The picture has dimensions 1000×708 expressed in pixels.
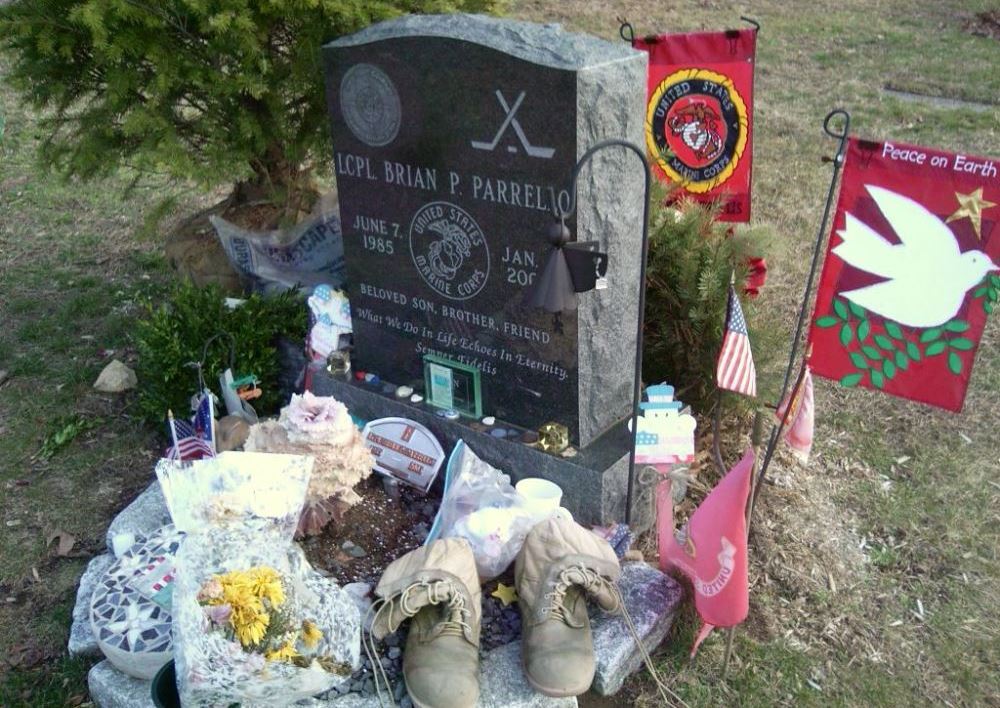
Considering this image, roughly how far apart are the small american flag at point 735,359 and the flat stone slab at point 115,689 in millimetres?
2289

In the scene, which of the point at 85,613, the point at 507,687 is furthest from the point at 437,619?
the point at 85,613

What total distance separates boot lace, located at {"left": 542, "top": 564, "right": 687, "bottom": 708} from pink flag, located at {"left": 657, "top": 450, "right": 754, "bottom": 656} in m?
0.18

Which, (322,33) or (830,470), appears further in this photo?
(322,33)

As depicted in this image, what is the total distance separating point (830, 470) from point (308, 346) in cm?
263

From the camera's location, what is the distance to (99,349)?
567 centimetres

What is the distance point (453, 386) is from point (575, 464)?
710 millimetres

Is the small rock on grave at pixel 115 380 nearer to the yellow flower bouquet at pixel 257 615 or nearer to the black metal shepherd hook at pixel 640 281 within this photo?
the yellow flower bouquet at pixel 257 615

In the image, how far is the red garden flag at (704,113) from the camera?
16.7ft

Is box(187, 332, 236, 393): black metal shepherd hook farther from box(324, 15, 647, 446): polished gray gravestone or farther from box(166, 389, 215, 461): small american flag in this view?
box(324, 15, 647, 446): polished gray gravestone

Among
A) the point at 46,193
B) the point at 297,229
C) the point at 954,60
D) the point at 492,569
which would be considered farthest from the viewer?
the point at 954,60

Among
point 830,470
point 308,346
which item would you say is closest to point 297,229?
point 308,346

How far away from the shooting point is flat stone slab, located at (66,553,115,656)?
139 inches

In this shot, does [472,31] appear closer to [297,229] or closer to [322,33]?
[322,33]

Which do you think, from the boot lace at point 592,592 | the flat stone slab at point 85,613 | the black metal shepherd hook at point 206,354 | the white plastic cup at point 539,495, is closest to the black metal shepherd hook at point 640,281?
the white plastic cup at point 539,495
